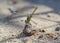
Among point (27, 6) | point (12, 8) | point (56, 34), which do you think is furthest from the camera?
point (27, 6)

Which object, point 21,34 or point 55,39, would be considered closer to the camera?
point 55,39

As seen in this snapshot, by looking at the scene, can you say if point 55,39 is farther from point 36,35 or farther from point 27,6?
point 27,6

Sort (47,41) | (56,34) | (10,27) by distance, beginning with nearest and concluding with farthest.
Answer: (47,41) → (56,34) → (10,27)

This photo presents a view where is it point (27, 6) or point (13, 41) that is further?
point (27, 6)

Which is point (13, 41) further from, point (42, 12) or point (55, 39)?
point (42, 12)

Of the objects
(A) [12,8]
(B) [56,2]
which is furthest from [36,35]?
(B) [56,2]

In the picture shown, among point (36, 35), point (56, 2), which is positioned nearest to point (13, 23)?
point (36, 35)

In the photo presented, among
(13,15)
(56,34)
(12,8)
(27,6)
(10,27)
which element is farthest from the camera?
(27,6)

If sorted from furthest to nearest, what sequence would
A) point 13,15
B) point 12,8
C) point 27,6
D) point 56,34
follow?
point 27,6
point 12,8
point 13,15
point 56,34
